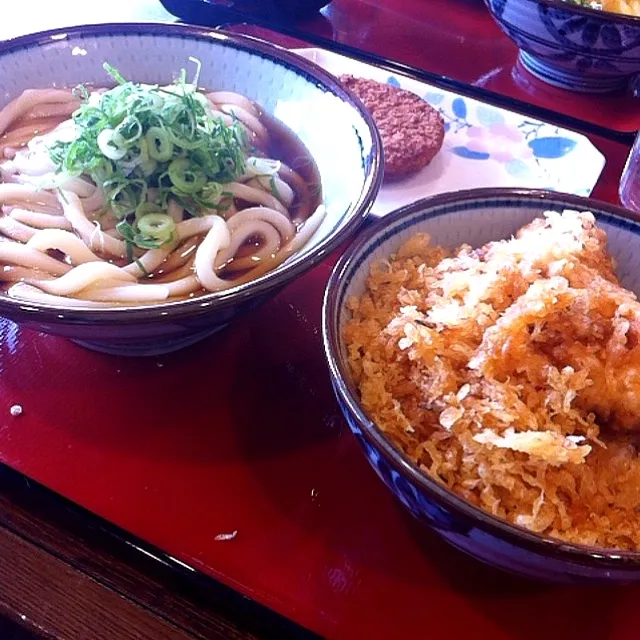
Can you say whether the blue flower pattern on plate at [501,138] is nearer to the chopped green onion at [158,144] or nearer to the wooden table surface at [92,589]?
the chopped green onion at [158,144]

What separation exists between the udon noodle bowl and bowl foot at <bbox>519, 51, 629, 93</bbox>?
3.77 ft

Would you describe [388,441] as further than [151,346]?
No

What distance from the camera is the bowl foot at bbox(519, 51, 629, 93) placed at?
212 cm

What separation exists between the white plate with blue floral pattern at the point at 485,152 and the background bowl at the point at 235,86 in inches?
13.0

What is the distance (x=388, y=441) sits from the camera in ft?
2.76

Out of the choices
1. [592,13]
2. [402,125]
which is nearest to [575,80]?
[592,13]

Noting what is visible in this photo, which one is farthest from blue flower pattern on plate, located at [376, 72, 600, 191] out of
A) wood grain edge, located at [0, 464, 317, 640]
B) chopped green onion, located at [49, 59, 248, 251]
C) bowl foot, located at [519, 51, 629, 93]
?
wood grain edge, located at [0, 464, 317, 640]

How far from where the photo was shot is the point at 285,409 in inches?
45.8

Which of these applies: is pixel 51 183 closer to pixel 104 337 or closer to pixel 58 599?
pixel 104 337

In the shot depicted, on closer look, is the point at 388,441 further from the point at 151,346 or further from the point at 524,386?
the point at 151,346

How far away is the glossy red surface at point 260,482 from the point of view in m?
0.94

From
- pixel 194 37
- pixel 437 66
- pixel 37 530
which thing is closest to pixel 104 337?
pixel 37 530

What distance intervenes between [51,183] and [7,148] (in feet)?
0.79

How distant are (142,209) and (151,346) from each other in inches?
10.0
